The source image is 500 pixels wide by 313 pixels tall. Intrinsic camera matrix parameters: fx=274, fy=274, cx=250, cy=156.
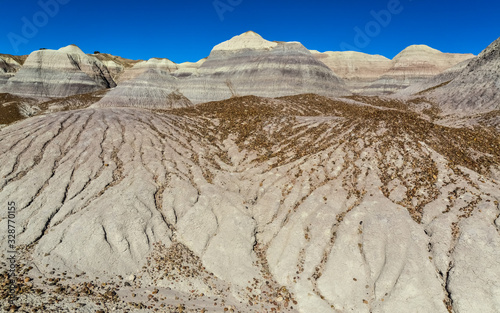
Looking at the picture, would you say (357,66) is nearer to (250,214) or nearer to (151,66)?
(151,66)

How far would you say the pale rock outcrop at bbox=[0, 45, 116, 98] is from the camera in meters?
84.9

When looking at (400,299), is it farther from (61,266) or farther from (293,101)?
(293,101)

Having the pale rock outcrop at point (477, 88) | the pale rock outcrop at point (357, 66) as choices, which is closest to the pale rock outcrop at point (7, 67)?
the pale rock outcrop at point (357, 66)

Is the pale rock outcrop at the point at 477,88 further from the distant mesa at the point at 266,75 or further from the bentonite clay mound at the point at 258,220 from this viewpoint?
the bentonite clay mound at the point at 258,220

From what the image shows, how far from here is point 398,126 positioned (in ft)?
60.1

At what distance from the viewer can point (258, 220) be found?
1432 centimetres

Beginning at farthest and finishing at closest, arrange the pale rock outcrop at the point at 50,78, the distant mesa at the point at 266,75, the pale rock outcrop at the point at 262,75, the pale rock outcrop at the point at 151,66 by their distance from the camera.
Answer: the pale rock outcrop at the point at 151,66 < the pale rock outcrop at the point at 50,78 < the pale rock outcrop at the point at 262,75 < the distant mesa at the point at 266,75

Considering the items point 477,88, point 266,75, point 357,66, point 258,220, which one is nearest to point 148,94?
point 266,75

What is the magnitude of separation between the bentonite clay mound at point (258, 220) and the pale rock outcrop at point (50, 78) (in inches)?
3203

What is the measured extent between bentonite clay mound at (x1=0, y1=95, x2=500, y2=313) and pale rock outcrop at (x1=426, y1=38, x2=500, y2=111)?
24880mm

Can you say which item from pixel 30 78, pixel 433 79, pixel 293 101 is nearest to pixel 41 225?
pixel 293 101

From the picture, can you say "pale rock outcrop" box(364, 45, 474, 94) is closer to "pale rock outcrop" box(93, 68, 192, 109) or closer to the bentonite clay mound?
"pale rock outcrop" box(93, 68, 192, 109)

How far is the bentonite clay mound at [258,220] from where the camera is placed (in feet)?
34.7

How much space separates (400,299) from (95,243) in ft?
42.5
